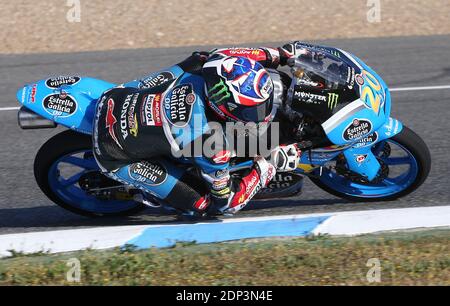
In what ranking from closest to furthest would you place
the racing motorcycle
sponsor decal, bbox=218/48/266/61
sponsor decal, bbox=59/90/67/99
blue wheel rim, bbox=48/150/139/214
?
the racing motorcycle → sponsor decal, bbox=218/48/266/61 → sponsor decal, bbox=59/90/67/99 → blue wheel rim, bbox=48/150/139/214

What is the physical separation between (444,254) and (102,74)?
6.04 m

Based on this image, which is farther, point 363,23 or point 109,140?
point 363,23

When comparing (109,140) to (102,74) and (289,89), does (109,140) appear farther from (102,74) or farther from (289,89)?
(102,74)

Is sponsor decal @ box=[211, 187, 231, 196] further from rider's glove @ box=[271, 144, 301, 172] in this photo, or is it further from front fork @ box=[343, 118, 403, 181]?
front fork @ box=[343, 118, 403, 181]

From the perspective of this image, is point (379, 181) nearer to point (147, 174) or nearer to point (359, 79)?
point (359, 79)

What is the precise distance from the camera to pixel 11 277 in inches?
205

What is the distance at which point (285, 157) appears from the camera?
5.91 metres

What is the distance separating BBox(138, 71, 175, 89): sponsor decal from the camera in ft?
21.1

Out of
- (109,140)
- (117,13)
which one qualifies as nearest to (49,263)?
(109,140)

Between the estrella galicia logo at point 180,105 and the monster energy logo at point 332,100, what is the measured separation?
949 millimetres

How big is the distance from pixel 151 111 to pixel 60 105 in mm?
779

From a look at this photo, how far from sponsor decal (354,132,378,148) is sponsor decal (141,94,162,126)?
1489 millimetres

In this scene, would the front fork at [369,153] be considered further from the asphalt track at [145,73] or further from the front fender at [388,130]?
the asphalt track at [145,73]

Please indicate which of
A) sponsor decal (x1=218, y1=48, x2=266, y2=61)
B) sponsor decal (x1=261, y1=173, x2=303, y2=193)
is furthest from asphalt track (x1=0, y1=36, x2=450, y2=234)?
sponsor decal (x1=218, y1=48, x2=266, y2=61)
